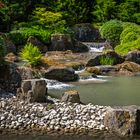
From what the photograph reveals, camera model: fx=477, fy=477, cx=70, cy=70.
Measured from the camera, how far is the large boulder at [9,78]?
21938 millimetres

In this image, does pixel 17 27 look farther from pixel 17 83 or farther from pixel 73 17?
pixel 17 83

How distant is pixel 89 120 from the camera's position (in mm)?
16328

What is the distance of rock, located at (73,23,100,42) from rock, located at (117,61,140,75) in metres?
17.5

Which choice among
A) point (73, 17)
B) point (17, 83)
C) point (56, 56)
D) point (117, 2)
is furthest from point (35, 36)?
point (17, 83)

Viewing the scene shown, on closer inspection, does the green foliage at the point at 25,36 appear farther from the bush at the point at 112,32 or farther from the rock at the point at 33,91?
the rock at the point at 33,91

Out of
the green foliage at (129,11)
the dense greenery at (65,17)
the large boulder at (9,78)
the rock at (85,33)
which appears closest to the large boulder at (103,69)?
the large boulder at (9,78)

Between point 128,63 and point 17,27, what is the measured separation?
18214 mm

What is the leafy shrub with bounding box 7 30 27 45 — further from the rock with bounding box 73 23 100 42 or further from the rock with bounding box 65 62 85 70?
the rock with bounding box 65 62 85 70

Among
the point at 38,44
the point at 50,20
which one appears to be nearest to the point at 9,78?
the point at 38,44

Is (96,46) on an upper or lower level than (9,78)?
lower

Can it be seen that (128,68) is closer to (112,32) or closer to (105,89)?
(105,89)

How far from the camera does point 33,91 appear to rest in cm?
1802

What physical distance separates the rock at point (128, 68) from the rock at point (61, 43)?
10.4 metres

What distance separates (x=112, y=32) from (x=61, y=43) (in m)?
5.71
